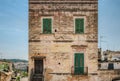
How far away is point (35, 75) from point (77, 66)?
3.95 meters

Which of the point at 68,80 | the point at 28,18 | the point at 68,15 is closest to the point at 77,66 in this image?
the point at 68,80

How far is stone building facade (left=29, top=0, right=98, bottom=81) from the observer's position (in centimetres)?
2556

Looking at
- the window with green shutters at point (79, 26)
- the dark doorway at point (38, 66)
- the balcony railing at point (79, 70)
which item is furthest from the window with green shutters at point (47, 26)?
the balcony railing at point (79, 70)

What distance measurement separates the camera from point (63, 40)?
25781 millimetres

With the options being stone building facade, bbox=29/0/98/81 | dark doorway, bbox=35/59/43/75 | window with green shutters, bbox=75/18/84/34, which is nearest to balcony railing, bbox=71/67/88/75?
stone building facade, bbox=29/0/98/81

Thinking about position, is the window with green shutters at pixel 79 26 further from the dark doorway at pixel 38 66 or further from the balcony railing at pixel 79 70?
the dark doorway at pixel 38 66

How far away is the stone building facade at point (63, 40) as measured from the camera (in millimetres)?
25562

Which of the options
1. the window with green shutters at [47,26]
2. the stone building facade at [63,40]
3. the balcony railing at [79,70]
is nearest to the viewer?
the balcony railing at [79,70]

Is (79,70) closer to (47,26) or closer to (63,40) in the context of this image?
(63,40)

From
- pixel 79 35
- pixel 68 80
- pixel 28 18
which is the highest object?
pixel 28 18

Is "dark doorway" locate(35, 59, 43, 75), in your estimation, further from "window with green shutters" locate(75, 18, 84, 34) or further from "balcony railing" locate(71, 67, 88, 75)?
"window with green shutters" locate(75, 18, 84, 34)

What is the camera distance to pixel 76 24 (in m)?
25.8

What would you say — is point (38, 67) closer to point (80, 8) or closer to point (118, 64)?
point (80, 8)

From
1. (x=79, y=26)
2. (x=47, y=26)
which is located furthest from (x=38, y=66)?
(x=79, y=26)
